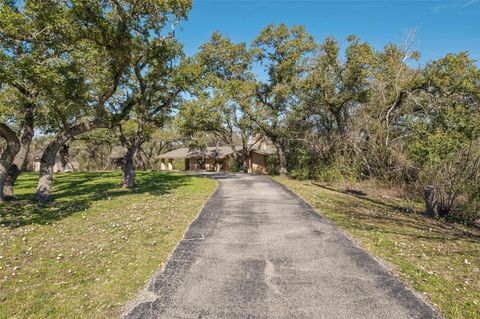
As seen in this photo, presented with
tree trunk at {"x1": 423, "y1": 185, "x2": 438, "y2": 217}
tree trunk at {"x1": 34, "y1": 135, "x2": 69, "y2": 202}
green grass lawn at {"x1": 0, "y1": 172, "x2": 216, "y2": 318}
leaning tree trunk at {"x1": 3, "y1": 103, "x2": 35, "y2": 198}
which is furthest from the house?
leaning tree trunk at {"x1": 3, "y1": 103, "x2": 35, "y2": 198}

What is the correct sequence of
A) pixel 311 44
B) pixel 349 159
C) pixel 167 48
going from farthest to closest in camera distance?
pixel 311 44 < pixel 349 159 < pixel 167 48

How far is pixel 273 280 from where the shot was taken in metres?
5.67

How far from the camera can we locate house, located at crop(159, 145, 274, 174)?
43.4 m

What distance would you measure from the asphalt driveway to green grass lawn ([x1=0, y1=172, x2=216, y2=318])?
600mm

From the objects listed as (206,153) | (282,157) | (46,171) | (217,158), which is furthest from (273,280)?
(206,153)

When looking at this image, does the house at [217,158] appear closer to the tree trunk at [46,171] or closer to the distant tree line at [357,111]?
the distant tree line at [357,111]

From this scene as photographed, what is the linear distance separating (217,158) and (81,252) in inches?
1590

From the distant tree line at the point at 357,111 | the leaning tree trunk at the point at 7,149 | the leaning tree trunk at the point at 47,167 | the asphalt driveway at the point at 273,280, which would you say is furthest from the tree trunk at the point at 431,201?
the leaning tree trunk at the point at 7,149

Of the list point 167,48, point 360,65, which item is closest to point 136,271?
point 167,48

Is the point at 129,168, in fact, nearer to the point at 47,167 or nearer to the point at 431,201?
the point at 47,167

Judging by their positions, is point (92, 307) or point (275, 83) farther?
point (275, 83)

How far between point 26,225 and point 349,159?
19625mm

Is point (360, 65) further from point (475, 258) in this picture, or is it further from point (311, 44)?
point (475, 258)

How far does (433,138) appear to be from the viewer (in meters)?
11.6
